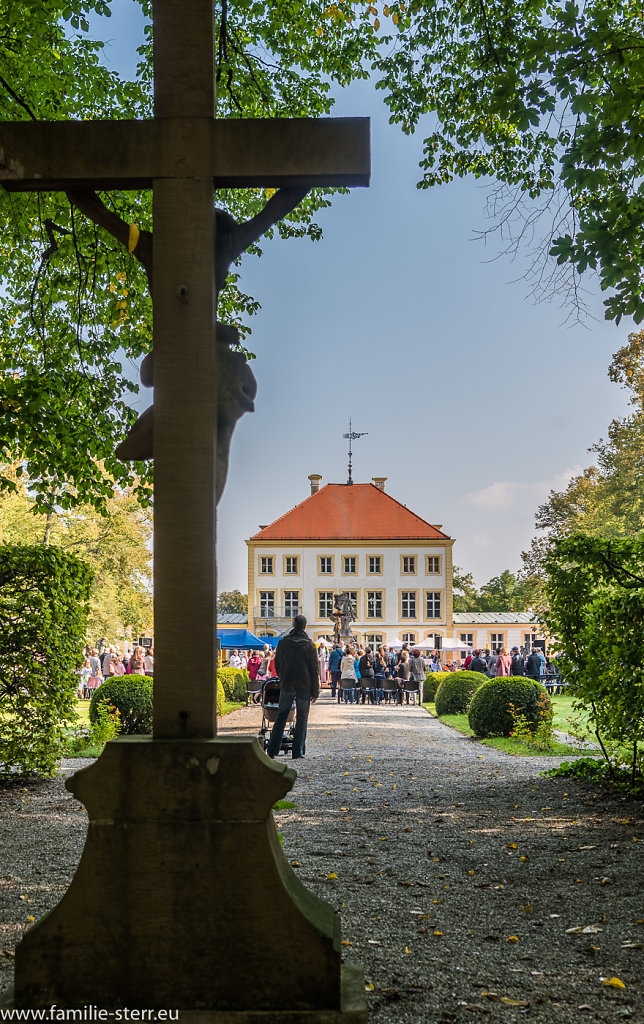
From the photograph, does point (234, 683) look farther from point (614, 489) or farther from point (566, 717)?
point (614, 489)

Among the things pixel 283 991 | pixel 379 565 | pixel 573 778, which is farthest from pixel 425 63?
pixel 379 565

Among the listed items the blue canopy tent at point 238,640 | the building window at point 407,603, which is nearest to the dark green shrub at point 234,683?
the blue canopy tent at point 238,640

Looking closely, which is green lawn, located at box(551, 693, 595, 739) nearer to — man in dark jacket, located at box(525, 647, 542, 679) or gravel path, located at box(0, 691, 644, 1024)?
man in dark jacket, located at box(525, 647, 542, 679)

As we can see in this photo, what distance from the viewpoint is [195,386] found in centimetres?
310

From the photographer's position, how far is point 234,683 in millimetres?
25828

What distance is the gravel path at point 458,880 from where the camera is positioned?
11.5 feet

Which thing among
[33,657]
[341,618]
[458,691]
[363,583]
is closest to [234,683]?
[458,691]

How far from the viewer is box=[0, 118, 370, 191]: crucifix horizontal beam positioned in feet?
10.5

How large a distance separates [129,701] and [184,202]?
1120 centimetres

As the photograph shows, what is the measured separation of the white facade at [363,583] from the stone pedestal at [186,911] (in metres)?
52.8

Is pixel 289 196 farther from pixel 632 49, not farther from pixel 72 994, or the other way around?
pixel 632 49

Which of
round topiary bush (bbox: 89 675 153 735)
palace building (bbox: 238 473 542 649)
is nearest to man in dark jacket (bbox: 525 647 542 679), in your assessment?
round topiary bush (bbox: 89 675 153 735)

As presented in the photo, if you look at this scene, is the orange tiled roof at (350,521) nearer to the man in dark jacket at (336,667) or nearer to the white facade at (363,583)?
the white facade at (363,583)

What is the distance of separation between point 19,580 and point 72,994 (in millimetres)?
6526
